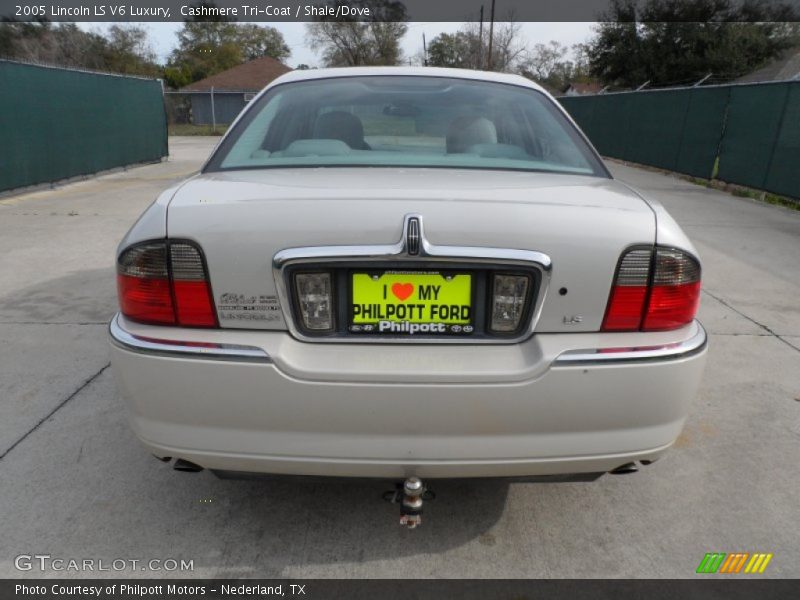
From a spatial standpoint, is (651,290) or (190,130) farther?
(190,130)

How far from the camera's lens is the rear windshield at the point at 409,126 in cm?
251

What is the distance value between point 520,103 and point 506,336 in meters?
1.50

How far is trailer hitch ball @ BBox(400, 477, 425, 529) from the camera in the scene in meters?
1.83

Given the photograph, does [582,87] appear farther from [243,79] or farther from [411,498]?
[411,498]

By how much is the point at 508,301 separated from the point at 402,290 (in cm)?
30

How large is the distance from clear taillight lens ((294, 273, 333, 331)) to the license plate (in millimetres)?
68

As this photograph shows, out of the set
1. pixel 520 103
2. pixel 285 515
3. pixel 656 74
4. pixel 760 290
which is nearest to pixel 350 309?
pixel 285 515

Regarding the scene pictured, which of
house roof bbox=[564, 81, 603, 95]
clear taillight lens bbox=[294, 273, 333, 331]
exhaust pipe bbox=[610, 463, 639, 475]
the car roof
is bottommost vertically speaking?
exhaust pipe bbox=[610, 463, 639, 475]

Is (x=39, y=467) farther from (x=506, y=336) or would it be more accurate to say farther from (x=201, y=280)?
(x=506, y=336)

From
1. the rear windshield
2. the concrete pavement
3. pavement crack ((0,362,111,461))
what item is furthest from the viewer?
pavement crack ((0,362,111,461))

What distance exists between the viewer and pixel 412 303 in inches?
69.0
